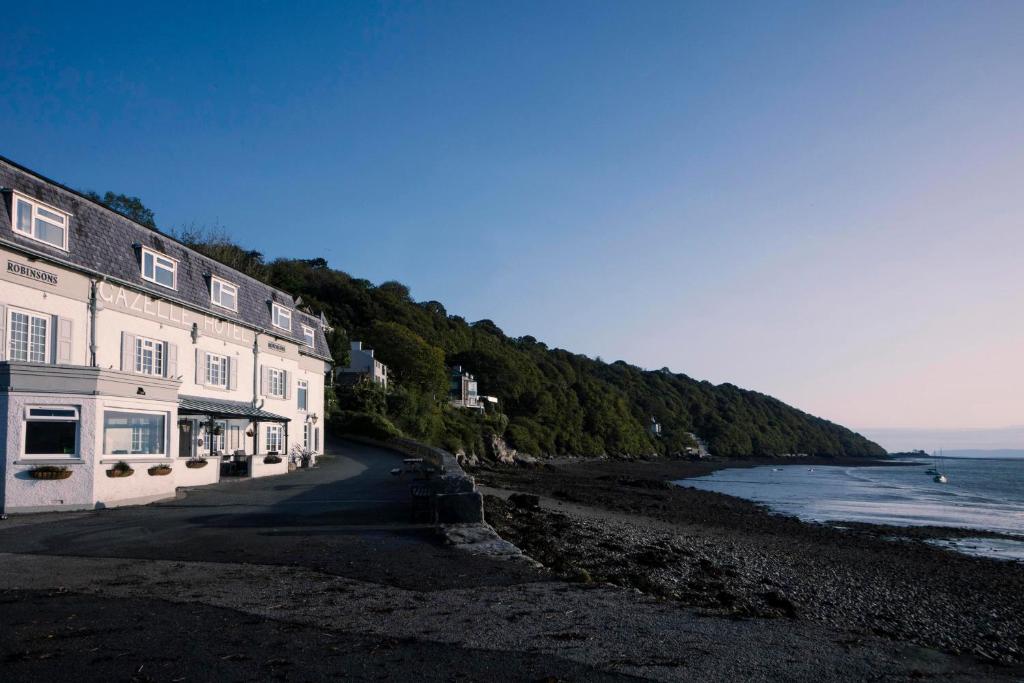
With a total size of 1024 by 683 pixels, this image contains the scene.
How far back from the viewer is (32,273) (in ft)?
66.0

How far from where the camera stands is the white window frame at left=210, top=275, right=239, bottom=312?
29.2 m

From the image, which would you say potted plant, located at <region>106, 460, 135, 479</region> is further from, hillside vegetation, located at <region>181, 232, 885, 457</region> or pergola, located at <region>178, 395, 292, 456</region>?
hillside vegetation, located at <region>181, 232, 885, 457</region>

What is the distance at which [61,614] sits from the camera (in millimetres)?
8344

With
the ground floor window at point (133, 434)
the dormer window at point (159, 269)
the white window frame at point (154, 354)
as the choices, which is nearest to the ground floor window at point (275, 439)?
the white window frame at point (154, 354)

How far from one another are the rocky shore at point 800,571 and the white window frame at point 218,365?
39.1 ft

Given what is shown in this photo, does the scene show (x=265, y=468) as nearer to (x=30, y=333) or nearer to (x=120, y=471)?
(x=120, y=471)

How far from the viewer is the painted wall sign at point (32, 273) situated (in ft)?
64.3

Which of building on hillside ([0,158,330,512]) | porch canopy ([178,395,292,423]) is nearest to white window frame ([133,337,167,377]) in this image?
building on hillside ([0,158,330,512])

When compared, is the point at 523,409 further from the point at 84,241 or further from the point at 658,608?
the point at 658,608

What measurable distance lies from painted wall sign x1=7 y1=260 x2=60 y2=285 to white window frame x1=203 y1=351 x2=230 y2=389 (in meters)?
7.98

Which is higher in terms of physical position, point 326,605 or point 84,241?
point 84,241

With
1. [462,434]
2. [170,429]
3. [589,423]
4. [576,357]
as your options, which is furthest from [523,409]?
[170,429]

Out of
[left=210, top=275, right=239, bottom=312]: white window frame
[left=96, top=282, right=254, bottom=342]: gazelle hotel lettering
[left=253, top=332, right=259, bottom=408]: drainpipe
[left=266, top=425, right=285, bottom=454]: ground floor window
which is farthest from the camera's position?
[left=266, top=425, right=285, bottom=454]: ground floor window

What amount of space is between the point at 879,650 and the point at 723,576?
848 centimetres
